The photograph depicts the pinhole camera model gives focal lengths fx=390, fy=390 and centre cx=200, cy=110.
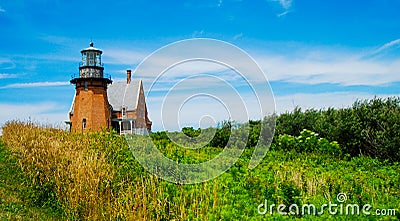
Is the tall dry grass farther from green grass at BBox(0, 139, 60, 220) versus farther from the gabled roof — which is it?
the gabled roof

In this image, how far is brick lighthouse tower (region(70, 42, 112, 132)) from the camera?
28245mm

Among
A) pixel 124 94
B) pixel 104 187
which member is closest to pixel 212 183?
pixel 104 187

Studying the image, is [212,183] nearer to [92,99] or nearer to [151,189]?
[151,189]

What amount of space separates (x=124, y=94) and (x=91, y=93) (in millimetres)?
5000

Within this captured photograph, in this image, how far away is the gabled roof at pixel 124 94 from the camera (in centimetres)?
3272

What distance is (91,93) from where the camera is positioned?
94.2ft

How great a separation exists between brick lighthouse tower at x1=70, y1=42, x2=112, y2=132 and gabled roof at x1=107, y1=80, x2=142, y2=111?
3.04 m

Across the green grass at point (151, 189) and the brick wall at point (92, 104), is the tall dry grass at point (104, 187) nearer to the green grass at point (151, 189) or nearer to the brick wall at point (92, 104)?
the green grass at point (151, 189)

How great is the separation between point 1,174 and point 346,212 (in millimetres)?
7842

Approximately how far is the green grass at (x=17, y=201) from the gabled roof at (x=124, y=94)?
2310cm

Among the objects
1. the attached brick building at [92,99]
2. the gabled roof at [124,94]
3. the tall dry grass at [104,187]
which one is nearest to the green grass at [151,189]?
the tall dry grass at [104,187]

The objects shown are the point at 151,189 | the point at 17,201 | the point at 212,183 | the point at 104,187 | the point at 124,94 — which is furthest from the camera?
the point at 124,94

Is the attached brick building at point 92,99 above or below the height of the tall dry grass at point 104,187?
above

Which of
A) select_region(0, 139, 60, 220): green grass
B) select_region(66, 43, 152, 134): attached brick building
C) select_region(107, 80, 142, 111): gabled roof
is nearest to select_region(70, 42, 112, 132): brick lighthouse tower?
select_region(66, 43, 152, 134): attached brick building
